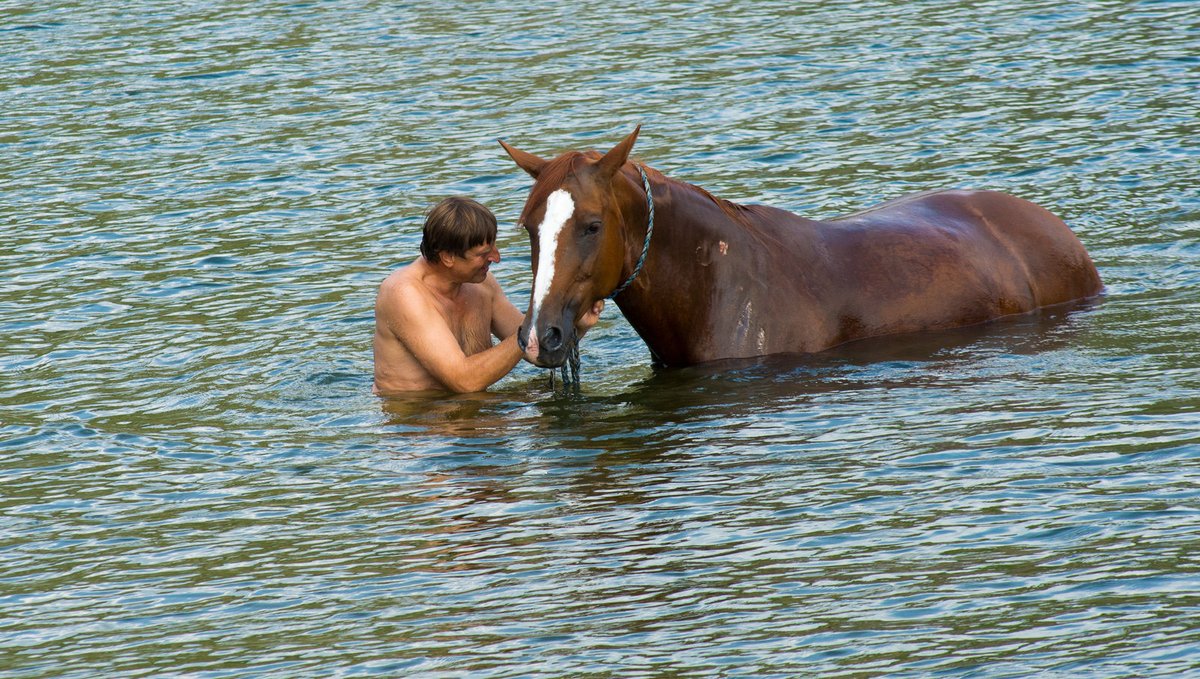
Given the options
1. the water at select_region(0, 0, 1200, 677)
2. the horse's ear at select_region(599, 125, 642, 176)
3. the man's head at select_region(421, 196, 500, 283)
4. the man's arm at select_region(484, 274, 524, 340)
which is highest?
the horse's ear at select_region(599, 125, 642, 176)

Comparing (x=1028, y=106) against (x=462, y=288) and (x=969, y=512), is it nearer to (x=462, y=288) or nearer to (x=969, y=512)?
(x=462, y=288)

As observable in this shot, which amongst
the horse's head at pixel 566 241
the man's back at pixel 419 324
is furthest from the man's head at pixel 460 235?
the horse's head at pixel 566 241

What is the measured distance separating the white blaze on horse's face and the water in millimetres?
826

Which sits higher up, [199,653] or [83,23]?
[83,23]

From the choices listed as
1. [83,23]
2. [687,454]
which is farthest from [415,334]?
[83,23]

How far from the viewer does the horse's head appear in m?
8.26

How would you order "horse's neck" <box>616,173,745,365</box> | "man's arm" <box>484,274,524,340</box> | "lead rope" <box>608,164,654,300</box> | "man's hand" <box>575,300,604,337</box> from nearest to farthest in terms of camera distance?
"man's hand" <box>575,300,604,337</box>
"lead rope" <box>608,164,654,300</box>
"horse's neck" <box>616,173,745,365</box>
"man's arm" <box>484,274,524,340</box>

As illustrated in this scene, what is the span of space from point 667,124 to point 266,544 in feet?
37.9

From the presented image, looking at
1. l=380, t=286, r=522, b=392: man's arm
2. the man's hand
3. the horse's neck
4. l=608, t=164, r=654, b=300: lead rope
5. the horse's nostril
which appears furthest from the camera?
l=380, t=286, r=522, b=392: man's arm

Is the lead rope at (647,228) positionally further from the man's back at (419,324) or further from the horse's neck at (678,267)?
the man's back at (419,324)

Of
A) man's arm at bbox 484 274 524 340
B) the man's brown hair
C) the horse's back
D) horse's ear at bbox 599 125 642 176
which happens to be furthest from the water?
horse's ear at bbox 599 125 642 176

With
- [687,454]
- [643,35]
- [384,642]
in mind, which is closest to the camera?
[384,642]

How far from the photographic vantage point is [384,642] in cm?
604

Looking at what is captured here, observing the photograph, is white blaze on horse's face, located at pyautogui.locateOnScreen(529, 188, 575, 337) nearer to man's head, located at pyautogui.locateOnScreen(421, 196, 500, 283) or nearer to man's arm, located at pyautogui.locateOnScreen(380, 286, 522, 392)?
man's head, located at pyautogui.locateOnScreen(421, 196, 500, 283)
